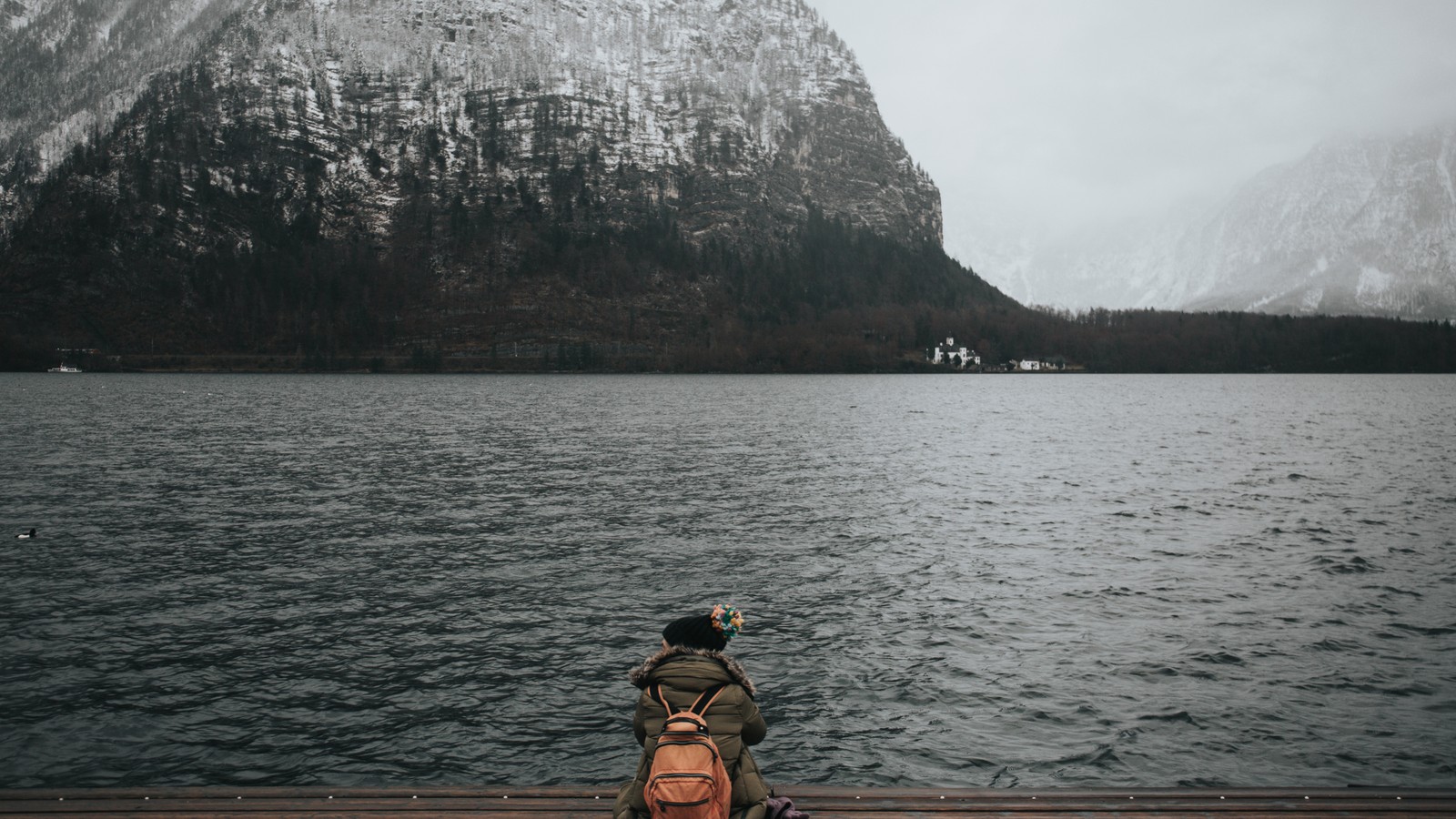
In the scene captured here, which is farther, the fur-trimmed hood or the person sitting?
the fur-trimmed hood

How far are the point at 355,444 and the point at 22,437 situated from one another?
3181 centimetres

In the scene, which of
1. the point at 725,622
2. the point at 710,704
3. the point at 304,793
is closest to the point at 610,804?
the point at 710,704

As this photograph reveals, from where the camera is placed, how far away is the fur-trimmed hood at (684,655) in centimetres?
1077

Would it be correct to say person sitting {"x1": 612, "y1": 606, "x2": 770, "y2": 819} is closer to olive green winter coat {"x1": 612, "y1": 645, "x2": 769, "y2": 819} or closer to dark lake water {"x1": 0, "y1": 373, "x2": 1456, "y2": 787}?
olive green winter coat {"x1": 612, "y1": 645, "x2": 769, "y2": 819}

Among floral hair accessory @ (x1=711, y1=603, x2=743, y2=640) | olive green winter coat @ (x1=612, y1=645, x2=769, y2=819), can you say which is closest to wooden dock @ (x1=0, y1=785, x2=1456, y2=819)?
olive green winter coat @ (x1=612, y1=645, x2=769, y2=819)

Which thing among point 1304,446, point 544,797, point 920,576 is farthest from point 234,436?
point 1304,446

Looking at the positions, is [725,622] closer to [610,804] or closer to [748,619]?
[610,804]

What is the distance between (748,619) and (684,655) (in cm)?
1702

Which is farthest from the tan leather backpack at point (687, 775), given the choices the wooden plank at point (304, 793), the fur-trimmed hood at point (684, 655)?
the wooden plank at point (304, 793)

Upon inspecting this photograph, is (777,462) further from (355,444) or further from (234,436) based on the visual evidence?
(234,436)

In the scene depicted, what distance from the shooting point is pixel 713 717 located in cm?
1043

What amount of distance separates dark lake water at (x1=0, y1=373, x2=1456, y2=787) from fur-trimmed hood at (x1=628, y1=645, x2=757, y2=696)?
271 inches

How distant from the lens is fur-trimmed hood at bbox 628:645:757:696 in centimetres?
1077

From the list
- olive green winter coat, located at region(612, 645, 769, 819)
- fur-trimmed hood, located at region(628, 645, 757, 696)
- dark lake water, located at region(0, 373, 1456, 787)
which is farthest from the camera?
dark lake water, located at region(0, 373, 1456, 787)
